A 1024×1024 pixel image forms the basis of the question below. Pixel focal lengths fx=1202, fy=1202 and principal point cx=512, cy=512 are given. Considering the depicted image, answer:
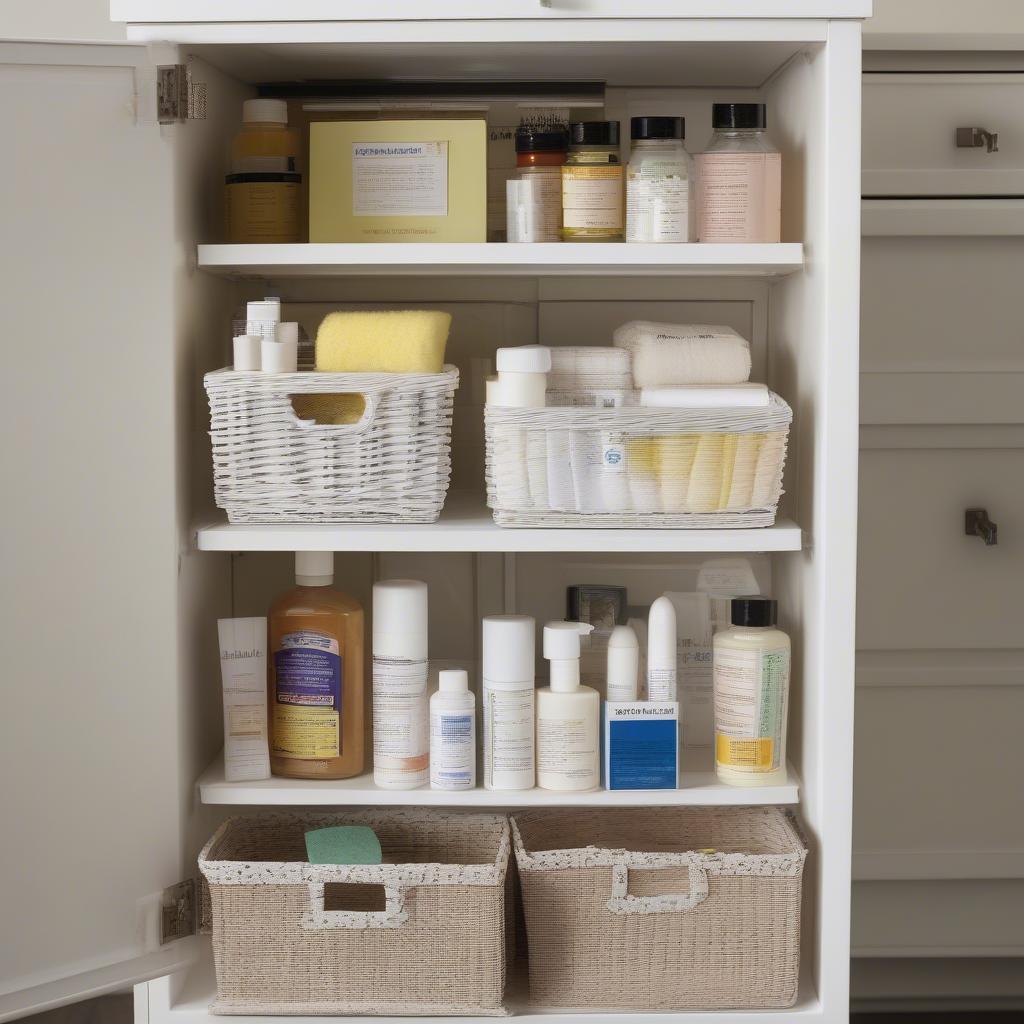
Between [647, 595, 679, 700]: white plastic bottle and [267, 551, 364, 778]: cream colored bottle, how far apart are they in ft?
0.85

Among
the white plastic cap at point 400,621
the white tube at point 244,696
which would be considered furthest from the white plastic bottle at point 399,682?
the white tube at point 244,696

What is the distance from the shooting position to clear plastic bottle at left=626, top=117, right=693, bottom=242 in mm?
1022

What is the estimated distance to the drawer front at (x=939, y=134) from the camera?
4.22 ft

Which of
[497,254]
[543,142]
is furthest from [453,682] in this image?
[543,142]

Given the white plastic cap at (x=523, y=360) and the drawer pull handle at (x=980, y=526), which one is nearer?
the white plastic cap at (x=523, y=360)

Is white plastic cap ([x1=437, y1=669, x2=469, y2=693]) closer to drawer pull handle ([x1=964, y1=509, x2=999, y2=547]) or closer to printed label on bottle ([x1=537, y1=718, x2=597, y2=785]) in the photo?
printed label on bottle ([x1=537, y1=718, x2=597, y2=785])

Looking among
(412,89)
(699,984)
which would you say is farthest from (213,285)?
(699,984)

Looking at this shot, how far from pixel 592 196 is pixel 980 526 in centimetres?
63

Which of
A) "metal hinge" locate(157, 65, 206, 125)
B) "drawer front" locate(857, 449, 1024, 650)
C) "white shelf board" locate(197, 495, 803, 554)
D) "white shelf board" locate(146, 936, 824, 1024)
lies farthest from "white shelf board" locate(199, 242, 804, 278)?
"white shelf board" locate(146, 936, 824, 1024)

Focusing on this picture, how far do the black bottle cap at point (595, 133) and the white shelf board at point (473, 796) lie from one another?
56 cm

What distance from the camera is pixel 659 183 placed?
1021mm

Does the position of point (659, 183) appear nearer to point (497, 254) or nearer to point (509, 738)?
point (497, 254)


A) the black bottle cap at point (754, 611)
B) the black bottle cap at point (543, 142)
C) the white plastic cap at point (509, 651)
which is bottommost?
the white plastic cap at point (509, 651)

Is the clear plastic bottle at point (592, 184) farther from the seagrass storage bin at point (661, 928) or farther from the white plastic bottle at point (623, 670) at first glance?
the seagrass storage bin at point (661, 928)
